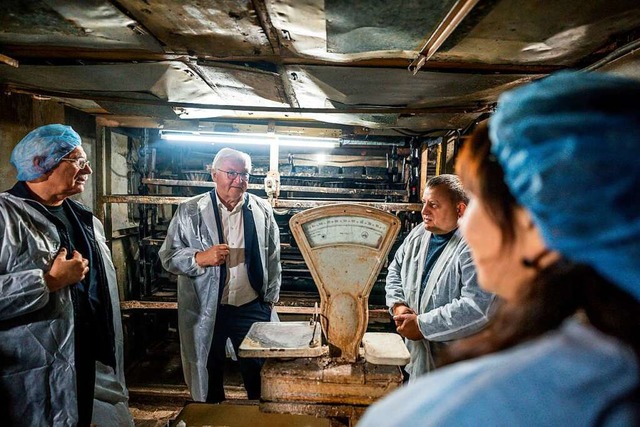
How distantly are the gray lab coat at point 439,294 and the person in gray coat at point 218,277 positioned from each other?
4.40ft

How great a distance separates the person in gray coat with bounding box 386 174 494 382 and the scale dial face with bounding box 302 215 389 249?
485 millimetres

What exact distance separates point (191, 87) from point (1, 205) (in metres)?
1.59

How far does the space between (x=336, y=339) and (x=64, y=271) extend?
5.50ft

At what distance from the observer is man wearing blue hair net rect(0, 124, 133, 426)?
1.98 meters

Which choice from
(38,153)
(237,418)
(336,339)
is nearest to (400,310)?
(336,339)

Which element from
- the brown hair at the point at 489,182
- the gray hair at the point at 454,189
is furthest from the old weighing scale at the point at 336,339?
the brown hair at the point at 489,182

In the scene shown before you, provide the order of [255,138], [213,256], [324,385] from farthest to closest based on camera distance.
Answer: [255,138], [213,256], [324,385]

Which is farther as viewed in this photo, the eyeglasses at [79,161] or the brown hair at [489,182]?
the eyeglasses at [79,161]

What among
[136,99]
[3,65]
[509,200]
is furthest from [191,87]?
[509,200]

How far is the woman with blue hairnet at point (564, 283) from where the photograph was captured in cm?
44

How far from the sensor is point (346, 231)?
2.09 metres

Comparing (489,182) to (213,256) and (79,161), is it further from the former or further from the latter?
(213,256)

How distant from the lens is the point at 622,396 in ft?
1.43

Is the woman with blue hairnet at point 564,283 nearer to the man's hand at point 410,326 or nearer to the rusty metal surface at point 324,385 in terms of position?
the rusty metal surface at point 324,385
